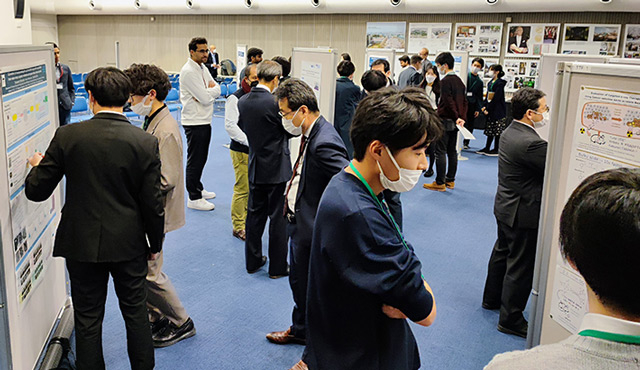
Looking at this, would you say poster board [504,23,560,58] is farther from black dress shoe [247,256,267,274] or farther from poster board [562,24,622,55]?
black dress shoe [247,256,267,274]

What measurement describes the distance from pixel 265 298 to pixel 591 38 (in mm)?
9149

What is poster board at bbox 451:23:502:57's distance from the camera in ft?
36.0

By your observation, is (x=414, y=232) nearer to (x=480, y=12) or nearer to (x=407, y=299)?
(x=407, y=299)

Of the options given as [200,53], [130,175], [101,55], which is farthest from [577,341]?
[101,55]

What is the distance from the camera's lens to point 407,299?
145cm

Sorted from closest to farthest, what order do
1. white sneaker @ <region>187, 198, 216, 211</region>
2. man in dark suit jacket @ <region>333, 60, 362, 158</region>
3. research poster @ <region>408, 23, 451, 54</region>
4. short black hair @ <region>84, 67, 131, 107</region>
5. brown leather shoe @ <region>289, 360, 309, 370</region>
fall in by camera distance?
short black hair @ <region>84, 67, 131, 107</region> < brown leather shoe @ <region>289, 360, 309, 370</region> < white sneaker @ <region>187, 198, 216, 211</region> < man in dark suit jacket @ <region>333, 60, 362, 158</region> < research poster @ <region>408, 23, 451, 54</region>

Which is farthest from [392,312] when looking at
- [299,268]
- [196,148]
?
[196,148]

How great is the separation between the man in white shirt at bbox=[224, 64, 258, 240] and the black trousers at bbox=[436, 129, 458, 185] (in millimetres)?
2754

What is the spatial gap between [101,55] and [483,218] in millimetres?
16260

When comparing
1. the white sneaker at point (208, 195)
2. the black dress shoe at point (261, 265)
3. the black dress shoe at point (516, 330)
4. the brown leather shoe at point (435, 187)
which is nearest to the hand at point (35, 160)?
the black dress shoe at point (261, 265)

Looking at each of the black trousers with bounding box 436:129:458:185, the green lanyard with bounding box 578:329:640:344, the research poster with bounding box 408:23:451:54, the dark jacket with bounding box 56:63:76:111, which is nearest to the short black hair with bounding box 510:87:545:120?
→ the green lanyard with bounding box 578:329:640:344

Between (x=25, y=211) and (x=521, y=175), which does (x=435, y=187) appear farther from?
(x=25, y=211)

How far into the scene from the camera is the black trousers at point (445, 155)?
6.49m

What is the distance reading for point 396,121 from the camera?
146cm
